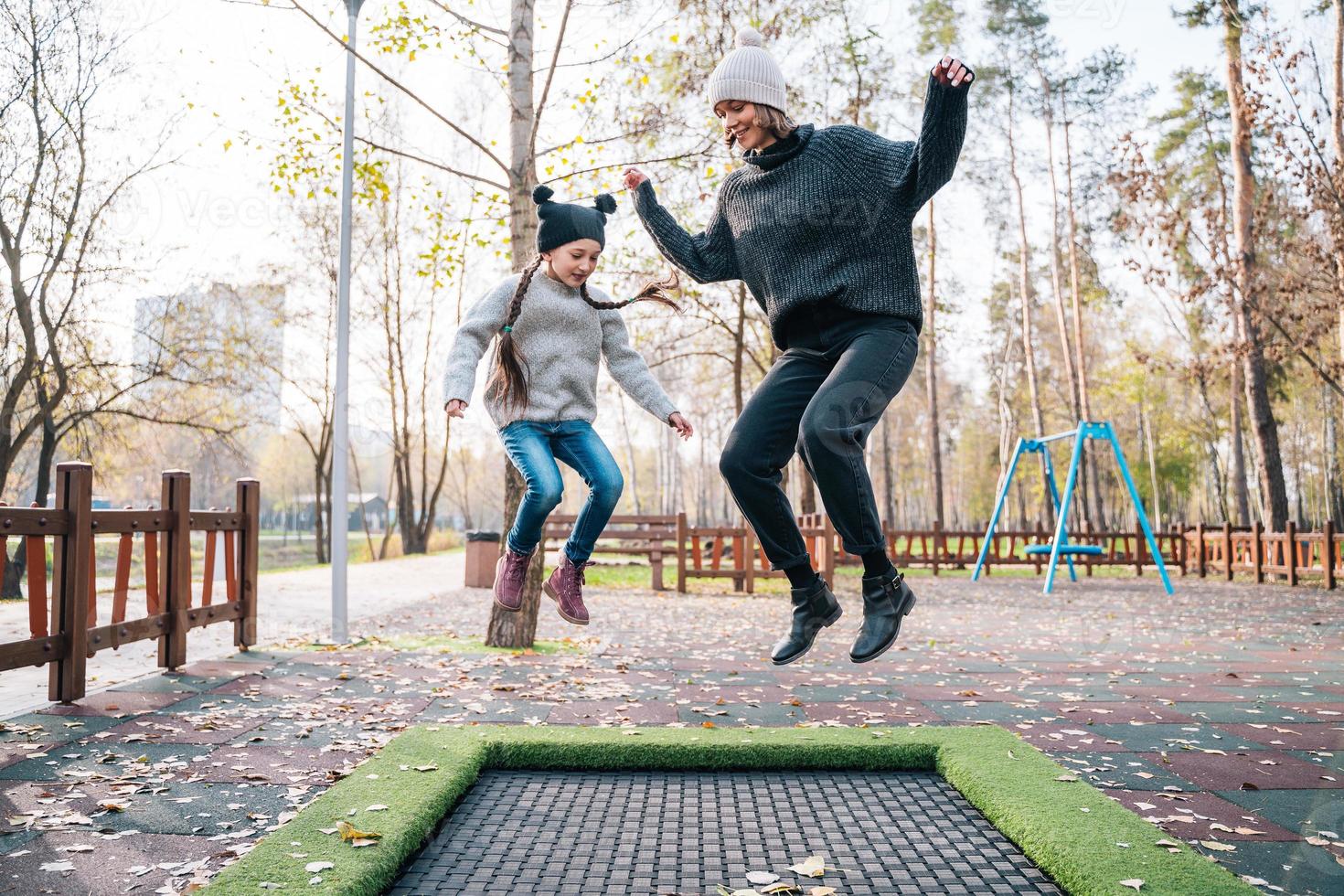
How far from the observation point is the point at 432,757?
11.8ft

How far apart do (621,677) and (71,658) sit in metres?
3.02

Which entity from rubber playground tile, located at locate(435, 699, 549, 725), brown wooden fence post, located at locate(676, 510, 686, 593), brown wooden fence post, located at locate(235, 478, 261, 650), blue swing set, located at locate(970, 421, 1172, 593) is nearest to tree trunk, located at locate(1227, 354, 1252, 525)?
blue swing set, located at locate(970, 421, 1172, 593)

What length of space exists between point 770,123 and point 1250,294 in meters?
15.1

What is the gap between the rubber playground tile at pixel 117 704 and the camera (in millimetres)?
4625

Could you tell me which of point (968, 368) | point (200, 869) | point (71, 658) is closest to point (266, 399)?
point (71, 658)

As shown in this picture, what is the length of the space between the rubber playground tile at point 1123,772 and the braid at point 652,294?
92.7 inches

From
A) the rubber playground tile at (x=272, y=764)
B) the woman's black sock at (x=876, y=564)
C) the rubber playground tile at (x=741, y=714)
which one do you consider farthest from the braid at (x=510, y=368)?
the rubber playground tile at (x=741, y=714)

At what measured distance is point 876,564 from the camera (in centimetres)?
249

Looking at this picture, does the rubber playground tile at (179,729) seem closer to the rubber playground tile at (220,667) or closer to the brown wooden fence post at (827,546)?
the rubber playground tile at (220,667)

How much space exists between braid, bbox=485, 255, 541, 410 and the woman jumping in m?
0.55

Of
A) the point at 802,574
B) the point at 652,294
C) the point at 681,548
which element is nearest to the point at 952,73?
the point at 652,294

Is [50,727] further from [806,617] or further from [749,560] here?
A: [749,560]

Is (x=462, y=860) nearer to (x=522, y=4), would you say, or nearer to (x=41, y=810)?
(x=41, y=810)

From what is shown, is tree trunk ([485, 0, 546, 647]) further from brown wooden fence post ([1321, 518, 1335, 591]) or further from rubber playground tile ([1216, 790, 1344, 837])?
brown wooden fence post ([1321, 518, 1335, 591])
